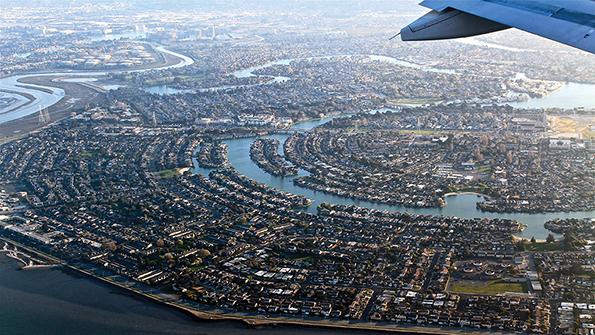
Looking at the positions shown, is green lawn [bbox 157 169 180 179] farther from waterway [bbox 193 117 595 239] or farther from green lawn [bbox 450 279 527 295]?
green lawn [bbox 450 279 527 295]

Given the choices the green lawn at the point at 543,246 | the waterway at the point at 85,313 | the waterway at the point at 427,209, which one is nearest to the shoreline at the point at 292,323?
the waterway at the point at 85,313

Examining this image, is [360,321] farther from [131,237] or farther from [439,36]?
[439,36]

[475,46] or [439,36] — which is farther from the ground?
[439,36]

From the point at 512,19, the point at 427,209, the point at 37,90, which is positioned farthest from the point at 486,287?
the point at 37,90

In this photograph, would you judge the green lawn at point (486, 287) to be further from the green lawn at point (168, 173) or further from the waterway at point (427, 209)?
the green lawn at point (168, 173)

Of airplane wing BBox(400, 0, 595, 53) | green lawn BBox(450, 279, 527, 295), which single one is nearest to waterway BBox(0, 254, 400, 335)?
green lawn BBox(450, 279, 527, 295)

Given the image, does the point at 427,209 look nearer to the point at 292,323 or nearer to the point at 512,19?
the point at 292,323

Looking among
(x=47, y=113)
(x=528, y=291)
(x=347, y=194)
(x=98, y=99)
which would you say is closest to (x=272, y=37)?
(x=98, y=99)

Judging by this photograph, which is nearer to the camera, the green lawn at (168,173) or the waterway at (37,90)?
the green lawn at (168,173)
